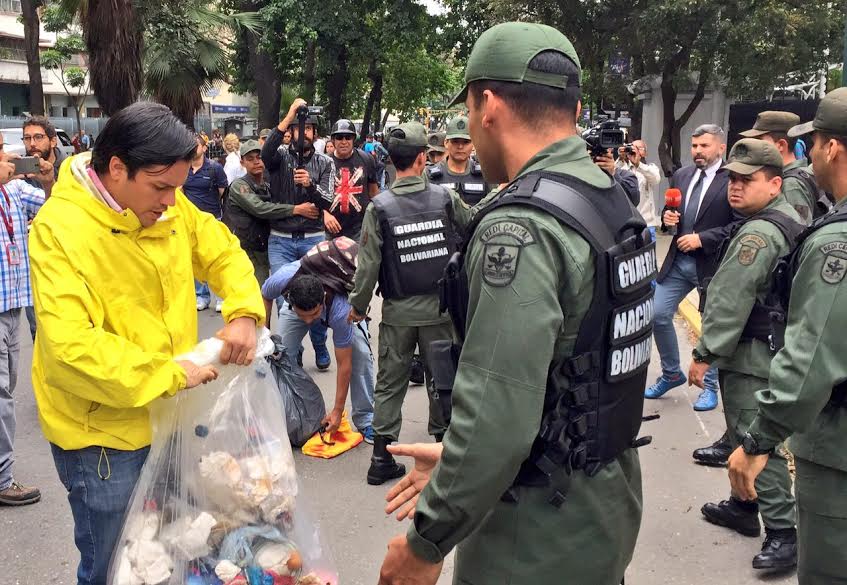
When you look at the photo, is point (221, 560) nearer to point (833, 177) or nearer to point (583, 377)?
point (583, 377)

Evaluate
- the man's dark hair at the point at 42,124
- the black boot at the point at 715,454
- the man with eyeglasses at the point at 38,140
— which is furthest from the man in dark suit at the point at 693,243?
the man's dark hair at the point at 42,124

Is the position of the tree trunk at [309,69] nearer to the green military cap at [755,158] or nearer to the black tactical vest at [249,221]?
the black tactical vest at [249,221]

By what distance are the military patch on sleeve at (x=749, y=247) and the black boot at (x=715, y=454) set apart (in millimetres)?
1492

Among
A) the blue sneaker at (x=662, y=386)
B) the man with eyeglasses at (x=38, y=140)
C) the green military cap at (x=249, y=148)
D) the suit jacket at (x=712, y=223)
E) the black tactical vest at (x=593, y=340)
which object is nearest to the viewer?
the black tactical vest at (x=593, y=340)

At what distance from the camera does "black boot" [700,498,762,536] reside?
393cm

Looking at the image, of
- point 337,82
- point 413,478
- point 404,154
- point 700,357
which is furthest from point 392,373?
point 337,82

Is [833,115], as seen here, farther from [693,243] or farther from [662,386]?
[662,386]

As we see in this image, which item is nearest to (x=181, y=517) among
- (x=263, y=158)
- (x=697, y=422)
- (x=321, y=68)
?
(x=697, y=422)

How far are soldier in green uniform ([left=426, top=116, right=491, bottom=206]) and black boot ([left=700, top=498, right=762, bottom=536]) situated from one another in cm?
306

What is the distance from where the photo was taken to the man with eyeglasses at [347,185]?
702 centimetres

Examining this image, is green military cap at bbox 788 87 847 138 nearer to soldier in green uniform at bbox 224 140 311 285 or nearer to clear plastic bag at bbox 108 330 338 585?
clear plastic bag at bbox 108 330 338 585

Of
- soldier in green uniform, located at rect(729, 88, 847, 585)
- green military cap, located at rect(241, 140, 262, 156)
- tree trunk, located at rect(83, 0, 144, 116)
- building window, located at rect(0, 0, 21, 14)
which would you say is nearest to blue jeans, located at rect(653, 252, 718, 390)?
soldier in green uniform, located at rect(729, 88, 847, 585)

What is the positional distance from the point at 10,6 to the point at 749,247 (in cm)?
4940

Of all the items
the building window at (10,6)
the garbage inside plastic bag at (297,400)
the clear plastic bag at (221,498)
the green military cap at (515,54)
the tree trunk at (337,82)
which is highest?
the building window at (10,6)
